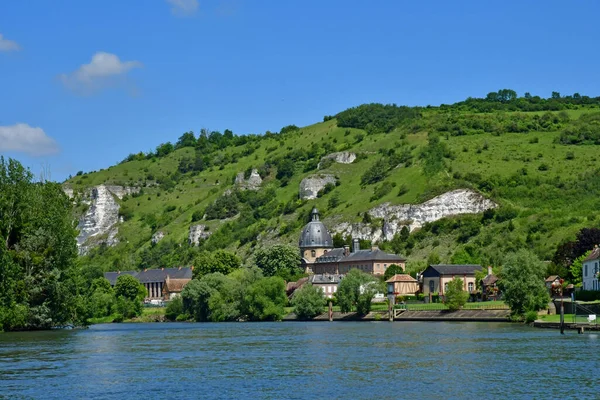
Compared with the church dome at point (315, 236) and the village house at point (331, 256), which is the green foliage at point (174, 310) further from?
the church dome at point (315, 236)

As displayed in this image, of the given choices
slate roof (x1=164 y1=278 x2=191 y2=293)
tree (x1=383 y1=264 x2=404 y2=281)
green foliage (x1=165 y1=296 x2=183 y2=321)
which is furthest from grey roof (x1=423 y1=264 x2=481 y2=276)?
slate roof (x1=164 y1=278 x2=191 y2=293)

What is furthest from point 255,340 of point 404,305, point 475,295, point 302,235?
point 302,235

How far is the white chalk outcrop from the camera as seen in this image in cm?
16925

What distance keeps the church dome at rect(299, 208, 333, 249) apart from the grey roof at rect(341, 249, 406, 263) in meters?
11.8

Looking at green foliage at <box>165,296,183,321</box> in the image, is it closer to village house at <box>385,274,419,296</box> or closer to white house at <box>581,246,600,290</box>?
village house at <box>385,274,419,296</box>

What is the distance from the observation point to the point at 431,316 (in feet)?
352

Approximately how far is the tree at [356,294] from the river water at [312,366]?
37.1m

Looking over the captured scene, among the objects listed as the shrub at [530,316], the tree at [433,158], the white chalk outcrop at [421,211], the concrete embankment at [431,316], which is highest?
the tree at [433,158]

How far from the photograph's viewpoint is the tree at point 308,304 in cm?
11862

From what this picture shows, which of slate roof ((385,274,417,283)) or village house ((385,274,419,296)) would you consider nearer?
village house ((385,274,419,296))

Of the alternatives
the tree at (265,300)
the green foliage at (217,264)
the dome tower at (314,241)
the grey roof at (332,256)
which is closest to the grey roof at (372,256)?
the grey roof at (332,256)

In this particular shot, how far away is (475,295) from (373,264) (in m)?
41.1

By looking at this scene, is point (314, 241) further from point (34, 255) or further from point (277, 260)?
point (34, 255)

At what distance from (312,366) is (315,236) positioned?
134 metres
